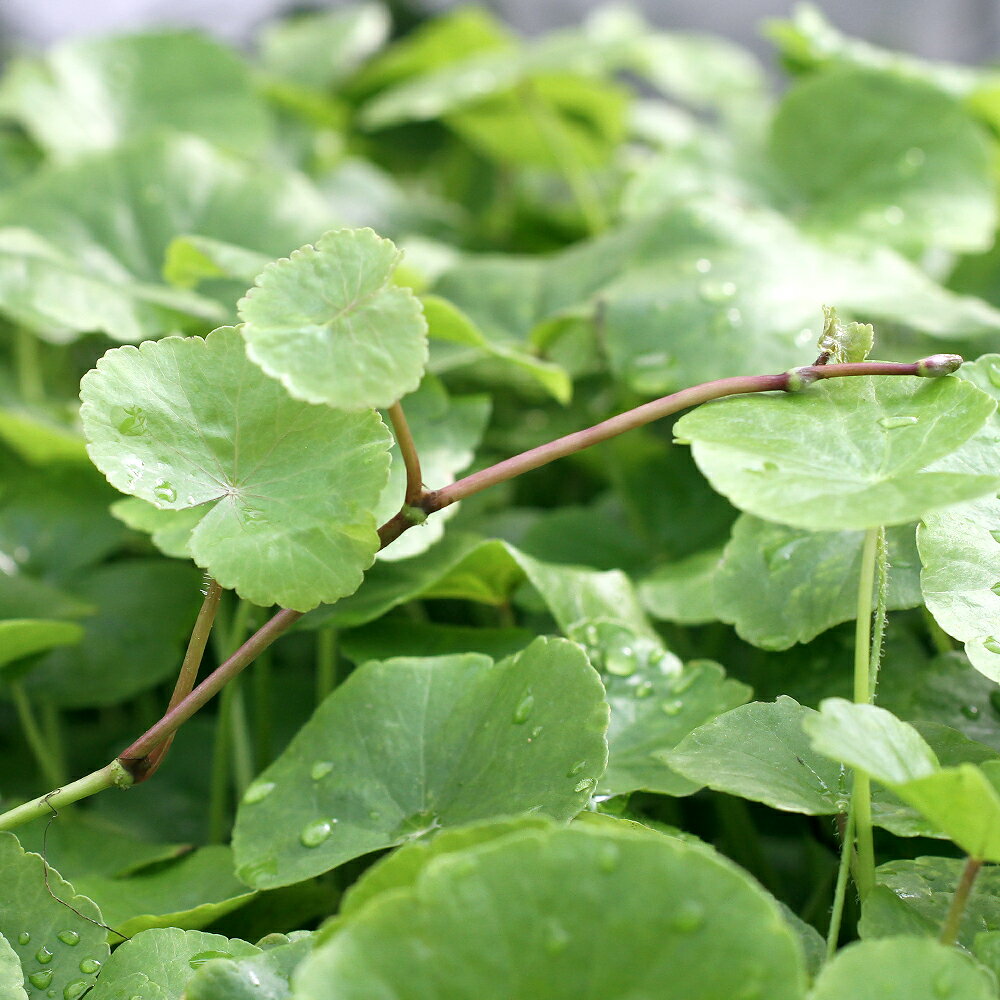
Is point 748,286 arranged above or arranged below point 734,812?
above

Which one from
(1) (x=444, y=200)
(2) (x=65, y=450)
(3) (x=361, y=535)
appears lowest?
(1) (x=444, y=200)

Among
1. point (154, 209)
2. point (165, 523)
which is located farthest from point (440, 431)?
point (154, 209)

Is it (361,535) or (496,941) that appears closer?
(496,941)

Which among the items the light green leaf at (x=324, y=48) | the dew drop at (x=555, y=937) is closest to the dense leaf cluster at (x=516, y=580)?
the dew drop at (x=555, y=937)

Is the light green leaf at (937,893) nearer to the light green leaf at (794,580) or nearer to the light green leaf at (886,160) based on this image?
the light green leaf at (794,580)

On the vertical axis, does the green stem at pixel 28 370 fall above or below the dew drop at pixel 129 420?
below

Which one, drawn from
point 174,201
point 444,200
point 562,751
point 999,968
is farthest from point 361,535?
point 444,200

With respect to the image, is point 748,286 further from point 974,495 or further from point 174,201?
point 174,201

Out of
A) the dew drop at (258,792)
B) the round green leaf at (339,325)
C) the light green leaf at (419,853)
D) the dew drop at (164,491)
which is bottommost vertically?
the dew drop at (258,792)
